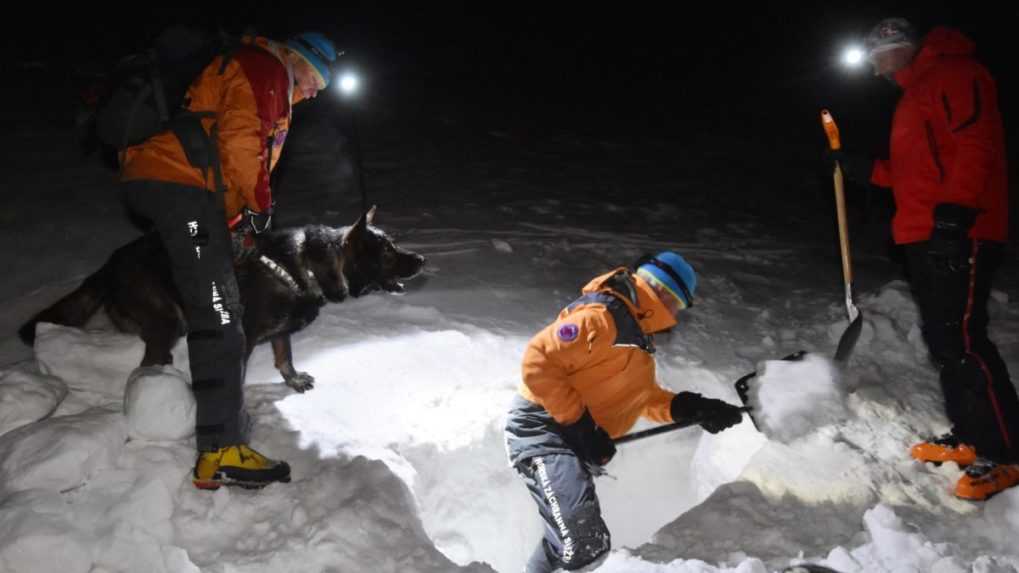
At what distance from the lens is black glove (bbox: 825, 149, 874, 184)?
3604 millimetres

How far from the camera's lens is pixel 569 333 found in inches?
118

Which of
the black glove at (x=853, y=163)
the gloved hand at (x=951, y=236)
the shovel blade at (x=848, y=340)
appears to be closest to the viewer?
the gloved hand at (x=951, y=236)

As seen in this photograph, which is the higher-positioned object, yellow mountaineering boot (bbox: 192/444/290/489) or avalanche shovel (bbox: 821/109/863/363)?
avalanche shovel (bbox: 821/109/863/363)

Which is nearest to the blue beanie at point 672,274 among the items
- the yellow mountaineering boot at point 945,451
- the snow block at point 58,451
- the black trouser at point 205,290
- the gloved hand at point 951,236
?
the gloved hand at point 951,236

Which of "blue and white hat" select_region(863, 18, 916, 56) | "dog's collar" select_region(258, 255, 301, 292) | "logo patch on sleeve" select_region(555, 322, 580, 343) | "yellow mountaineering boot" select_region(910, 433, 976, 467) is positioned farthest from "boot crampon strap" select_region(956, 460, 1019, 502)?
"dog's collar" select_region(258, 255, 301, 292)

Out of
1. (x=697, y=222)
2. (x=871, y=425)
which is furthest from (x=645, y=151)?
(x=871, y=425)

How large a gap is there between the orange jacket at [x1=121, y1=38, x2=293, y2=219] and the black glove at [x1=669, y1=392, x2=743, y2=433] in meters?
2.37

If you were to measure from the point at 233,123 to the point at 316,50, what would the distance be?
69 cm

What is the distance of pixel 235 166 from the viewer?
2580 millimetres

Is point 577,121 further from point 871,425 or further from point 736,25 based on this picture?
point 736,25

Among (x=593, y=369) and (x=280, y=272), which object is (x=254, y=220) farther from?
(x=593, y=369)

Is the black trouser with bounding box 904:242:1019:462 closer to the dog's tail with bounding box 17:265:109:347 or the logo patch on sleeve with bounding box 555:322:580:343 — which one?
the logo patch on sleeve with bounding box 555:322:580:343

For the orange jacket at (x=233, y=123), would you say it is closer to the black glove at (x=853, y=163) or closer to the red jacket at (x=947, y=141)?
the red jacket at (x=947, y=141)

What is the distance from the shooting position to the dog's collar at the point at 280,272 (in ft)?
10.8
